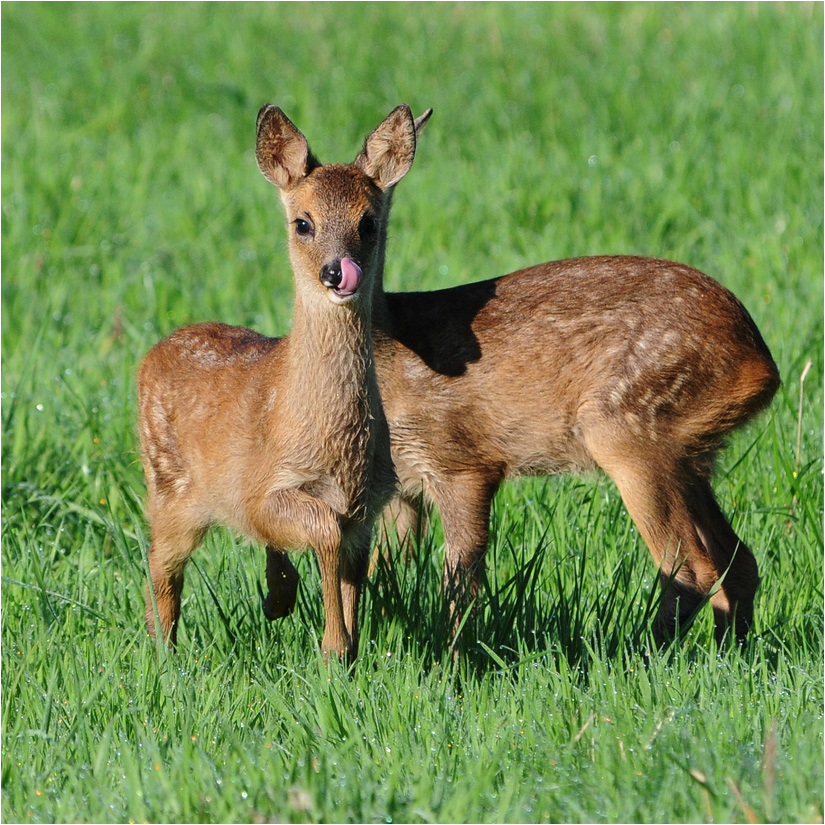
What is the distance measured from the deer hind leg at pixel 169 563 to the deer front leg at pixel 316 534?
62 cm

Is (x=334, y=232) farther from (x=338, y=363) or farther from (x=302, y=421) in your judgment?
(x=302, y=421)

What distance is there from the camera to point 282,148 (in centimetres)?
470

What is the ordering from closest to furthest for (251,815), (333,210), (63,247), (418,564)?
1. (251,815)
2. (333,210)
3. (418,564)
4. (63,247)

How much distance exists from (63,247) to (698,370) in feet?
16.9

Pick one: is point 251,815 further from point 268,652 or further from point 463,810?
point 268,652

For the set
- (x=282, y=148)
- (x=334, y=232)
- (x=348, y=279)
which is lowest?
(x=348, y=279)

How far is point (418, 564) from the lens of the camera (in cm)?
474

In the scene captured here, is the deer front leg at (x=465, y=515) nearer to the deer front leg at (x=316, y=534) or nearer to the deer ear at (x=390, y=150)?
the deer front leg at (x=316, y=534)

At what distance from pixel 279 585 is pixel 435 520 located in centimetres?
150

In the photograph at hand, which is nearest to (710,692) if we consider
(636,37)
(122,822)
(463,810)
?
(463,810)

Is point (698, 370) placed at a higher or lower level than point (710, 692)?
higher

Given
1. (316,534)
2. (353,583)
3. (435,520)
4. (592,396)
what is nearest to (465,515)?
(435,520)

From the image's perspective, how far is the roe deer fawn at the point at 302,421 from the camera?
4301 millimetres

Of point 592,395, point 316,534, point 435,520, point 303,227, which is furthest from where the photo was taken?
point 435,520
